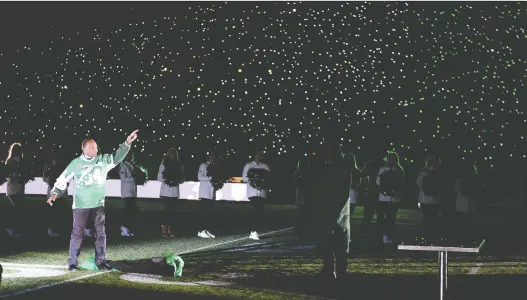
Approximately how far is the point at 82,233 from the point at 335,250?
3.57 meters

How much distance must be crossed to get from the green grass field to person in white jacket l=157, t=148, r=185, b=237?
43 cm

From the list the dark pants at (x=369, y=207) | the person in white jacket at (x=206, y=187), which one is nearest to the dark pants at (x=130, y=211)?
the person in white jacket at (x=206, y=187)

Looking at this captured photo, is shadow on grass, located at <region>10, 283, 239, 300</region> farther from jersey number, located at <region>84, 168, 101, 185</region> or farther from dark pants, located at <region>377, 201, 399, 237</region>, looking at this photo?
dark pants, located at <region>377, 201, 399, 237</region>

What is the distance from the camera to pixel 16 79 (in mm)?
44250

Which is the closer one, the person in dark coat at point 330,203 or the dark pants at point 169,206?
the person in dark coat at point 330,203

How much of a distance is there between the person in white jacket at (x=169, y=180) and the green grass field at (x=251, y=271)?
1.40 feet

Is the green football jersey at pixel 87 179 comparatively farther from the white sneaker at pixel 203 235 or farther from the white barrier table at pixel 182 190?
the white barrier table at pixel 182 190

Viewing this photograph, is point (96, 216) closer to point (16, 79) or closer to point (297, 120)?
point (297, 120)

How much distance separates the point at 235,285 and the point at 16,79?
123 feet

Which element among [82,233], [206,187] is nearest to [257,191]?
[206,187]

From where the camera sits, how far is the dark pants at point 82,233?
10992mm

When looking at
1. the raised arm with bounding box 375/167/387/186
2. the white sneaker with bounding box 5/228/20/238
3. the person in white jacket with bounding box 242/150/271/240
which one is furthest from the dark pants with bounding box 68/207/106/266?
the person in white jacket with bounding box 242/150/271/240

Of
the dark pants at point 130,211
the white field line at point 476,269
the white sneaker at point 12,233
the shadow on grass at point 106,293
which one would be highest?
the dark pants at point 130,211

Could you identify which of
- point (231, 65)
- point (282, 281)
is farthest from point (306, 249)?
point (231, 65)
